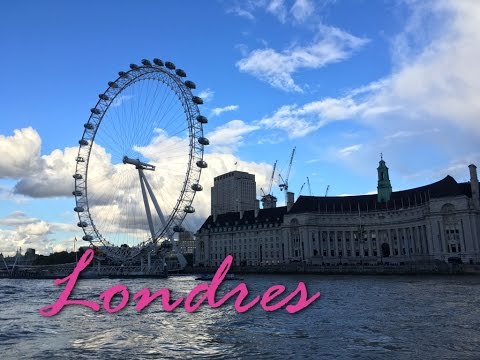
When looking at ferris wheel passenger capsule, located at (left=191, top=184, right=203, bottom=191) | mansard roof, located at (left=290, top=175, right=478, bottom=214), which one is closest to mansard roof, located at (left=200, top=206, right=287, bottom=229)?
mansard roof, located at (left=290, top=175, right=478, bottom=214)

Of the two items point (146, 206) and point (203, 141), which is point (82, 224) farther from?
point (203, 141)

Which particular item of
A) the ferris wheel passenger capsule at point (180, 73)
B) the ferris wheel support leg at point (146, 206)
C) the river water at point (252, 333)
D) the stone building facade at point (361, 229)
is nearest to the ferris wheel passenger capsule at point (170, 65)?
the ferris wheel passenger capsule at point (180, 73)

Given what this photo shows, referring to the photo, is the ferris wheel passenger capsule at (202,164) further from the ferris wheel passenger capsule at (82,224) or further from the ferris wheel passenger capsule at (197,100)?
the ferris wheel passenger capsule at (82,224)

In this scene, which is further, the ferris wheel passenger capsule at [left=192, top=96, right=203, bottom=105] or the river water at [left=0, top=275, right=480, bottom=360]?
the ferris wheel passenger capsule at [left=192, top=96, right=203, bottom=105]

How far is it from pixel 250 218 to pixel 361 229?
49427 mm

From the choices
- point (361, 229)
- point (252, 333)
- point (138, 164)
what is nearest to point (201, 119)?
point (138, 164)

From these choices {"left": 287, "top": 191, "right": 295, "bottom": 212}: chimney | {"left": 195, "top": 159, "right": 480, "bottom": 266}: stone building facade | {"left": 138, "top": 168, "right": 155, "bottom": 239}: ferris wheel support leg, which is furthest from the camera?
{"left": 287, "top": 191, "right": 295, "bottom": 212}: chimney

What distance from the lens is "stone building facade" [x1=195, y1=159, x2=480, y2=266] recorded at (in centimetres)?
11519

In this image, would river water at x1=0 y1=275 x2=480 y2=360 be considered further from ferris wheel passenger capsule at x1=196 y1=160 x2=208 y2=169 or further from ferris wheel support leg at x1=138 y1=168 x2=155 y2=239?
ferris wheel support leg at x1=138 y1=168 x2=155 y2=239

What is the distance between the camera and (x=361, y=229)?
423 feet

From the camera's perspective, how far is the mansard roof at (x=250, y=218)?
162 meters

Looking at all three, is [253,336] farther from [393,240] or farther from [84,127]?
[393,240]

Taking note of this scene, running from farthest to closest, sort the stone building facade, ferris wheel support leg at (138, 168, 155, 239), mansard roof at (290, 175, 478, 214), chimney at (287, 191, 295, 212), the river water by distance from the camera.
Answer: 1. chimney at (287, 191, 295, 212)
2. mansard roof at (290, 175, 478, 214)
3. the stone building facade
4. ferris wheel support leg at (138, 168, 155, 239)
5. the river water

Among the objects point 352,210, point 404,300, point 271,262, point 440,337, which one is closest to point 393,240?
point 352,210
